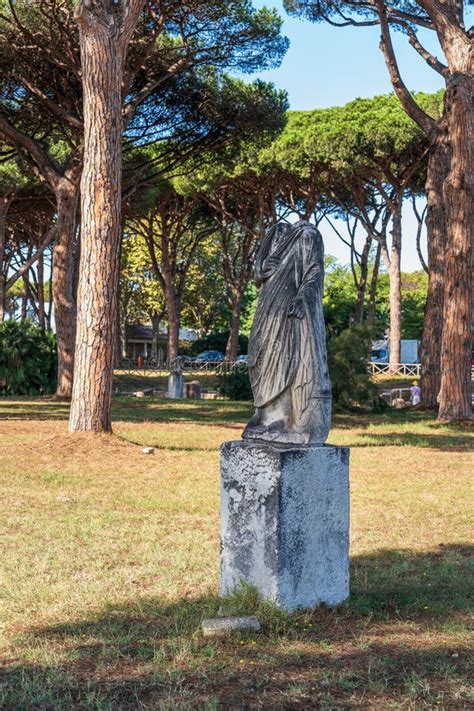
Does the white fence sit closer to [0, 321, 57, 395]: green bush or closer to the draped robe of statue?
[0, 321, 57, 395]: green bush

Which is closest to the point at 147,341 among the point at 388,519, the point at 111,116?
the point at 111,116

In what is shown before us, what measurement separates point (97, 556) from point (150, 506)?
1.98 m

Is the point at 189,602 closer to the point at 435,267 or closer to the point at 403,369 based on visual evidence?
the point at 435,267

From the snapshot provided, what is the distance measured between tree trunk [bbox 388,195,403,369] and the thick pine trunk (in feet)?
62.1

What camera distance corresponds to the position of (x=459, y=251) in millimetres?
14961

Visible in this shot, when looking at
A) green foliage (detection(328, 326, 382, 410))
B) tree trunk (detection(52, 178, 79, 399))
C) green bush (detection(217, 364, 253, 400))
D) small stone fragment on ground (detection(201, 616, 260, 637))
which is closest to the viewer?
small stone fragment on ground (detection(201, 616, 260, 637))

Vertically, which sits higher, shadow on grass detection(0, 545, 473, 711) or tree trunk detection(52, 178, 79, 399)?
tree trunk detection(52, 178, 79, 399)

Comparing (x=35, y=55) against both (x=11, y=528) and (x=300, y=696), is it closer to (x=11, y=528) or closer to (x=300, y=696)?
(x=11, y=528)

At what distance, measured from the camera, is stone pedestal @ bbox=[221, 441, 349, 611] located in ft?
13.5

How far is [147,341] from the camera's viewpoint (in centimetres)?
6994

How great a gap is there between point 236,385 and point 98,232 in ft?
39.6

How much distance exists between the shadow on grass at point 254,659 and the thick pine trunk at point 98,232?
6555 mm

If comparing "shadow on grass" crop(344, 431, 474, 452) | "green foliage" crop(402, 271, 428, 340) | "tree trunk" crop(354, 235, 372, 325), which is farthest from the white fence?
"shadow on grass" crop(344, 431, 474, 452)

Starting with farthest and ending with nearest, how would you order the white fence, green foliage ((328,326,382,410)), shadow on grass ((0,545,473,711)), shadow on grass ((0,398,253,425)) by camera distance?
the white fence
green foliage ((328,326,382,410))
shadow on grass ((0,398,253,425))
shadow on grass ((0,545,473,711))
